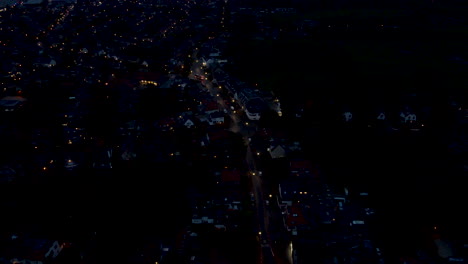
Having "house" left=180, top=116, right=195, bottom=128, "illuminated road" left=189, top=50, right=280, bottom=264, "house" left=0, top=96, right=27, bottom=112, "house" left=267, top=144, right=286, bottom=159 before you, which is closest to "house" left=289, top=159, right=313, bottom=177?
"house" left=267, top=144, right=286, bottom=159

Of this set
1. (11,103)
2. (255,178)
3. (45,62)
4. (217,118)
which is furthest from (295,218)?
(45,62)

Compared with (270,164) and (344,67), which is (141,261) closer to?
(270,164)

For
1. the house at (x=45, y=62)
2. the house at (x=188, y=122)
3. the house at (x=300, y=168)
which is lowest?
the house at (x=45, y=62)

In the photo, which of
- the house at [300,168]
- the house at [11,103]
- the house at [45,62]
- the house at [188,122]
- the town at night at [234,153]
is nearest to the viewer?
the town at night at [234,153]

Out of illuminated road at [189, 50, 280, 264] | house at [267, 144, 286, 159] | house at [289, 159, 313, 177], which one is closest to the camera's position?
illuminated road at [189, 50, 280, 264]

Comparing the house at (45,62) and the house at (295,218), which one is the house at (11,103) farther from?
the house at (295,218)

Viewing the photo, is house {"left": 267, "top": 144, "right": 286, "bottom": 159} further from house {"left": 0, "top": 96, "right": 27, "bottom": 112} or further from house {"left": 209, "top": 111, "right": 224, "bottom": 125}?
house {"left": 0, "top": 96, "right": 27, "bottom": 112}

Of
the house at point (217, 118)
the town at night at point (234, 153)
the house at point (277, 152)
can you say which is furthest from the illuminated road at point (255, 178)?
the house at point (277, 152)

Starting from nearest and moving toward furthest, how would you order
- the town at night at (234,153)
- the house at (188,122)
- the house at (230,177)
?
the town at night at (234,153) → the house at (230,177) → the house at (188,122)
